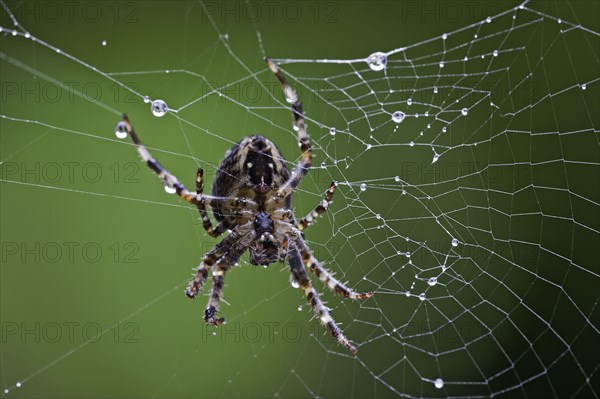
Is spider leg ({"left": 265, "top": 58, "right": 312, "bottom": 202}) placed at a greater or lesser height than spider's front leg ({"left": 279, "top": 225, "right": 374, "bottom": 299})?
greater

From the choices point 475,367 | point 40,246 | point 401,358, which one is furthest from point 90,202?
point 475,367

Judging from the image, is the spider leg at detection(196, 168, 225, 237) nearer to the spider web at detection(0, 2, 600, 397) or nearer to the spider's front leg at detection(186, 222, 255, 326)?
the spider's front leg at detection(186, 222, 255, 326)

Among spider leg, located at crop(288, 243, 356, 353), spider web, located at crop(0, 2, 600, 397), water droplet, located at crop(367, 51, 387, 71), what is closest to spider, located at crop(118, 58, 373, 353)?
spider leg, located at crop(288, 243, 356, 353)

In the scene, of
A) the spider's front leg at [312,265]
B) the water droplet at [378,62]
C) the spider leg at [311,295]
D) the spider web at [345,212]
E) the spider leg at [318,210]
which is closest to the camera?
the water droplet at [378,62]

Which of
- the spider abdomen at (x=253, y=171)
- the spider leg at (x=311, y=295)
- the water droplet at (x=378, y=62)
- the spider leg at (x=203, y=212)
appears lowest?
the spider leg at (x=311, y=295)

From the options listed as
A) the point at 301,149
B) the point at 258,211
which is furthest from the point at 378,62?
the point at 258,211

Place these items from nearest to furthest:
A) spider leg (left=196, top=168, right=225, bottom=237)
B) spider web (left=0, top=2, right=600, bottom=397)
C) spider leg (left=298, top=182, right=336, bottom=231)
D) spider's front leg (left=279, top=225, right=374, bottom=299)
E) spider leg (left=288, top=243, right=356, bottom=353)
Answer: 1. spider leg (left=196, top=168, right=225, bottom=237)
2. spider leg (left=298, top=182, right=336, bottom=231)
3. spider's front leg (left=279, top=225, right=374, bottom=299)
4. spider leg (left=288, top=243, right=356, bottom=353)
5. spider web (left=0, top=2, right=600, bottom=397)

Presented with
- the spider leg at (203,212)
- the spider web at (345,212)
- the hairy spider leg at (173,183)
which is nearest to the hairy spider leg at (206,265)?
the spider leg at (203,212)

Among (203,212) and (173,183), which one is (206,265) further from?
(173,183)

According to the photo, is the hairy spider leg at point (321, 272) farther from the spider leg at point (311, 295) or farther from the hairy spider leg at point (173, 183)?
the hairy spider leg at point (173, 183)
